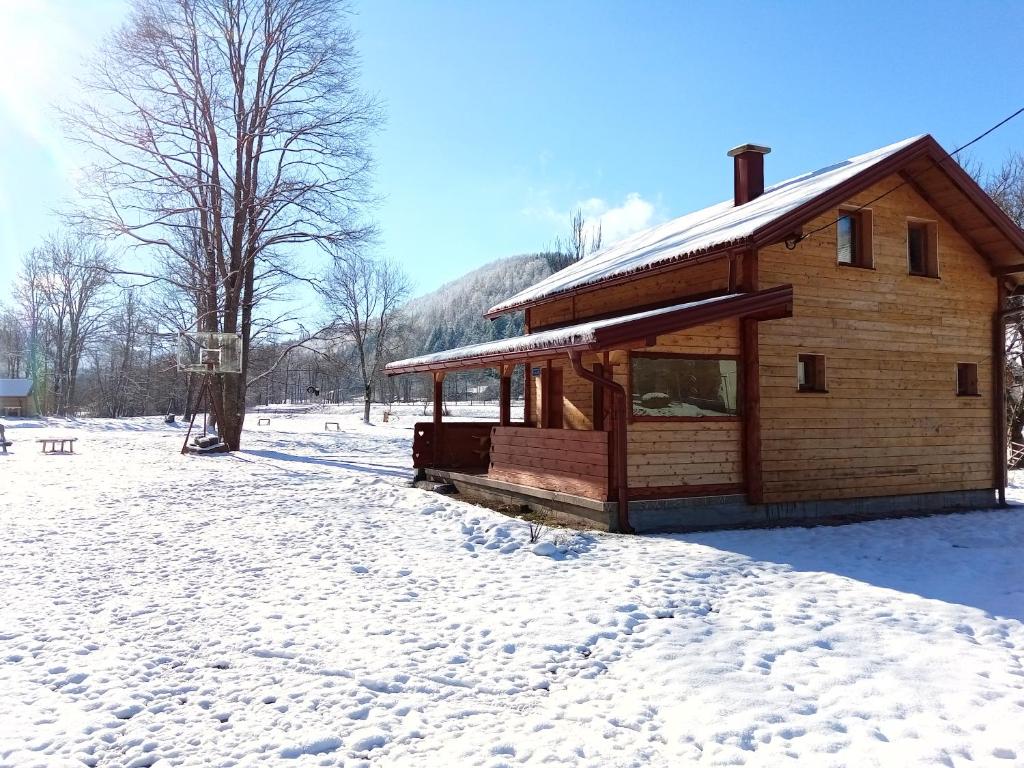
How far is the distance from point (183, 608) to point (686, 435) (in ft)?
21.6

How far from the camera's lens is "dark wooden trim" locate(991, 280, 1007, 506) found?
12539mm

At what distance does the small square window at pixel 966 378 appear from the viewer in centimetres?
1256

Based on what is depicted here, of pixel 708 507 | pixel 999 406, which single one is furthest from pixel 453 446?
pixel 999 406

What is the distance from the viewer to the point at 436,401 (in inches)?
557

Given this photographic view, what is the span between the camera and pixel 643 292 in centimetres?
1165

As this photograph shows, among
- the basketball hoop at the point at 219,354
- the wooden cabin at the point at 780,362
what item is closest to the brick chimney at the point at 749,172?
the wooden cabin at the point at 780,362

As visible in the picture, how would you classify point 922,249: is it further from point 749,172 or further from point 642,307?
point 642,307

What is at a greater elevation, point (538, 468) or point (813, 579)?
point (538, 468)

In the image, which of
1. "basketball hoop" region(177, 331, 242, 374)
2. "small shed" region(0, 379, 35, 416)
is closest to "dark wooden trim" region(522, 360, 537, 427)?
"basketball hoop" region(177, 331, 242, 374)

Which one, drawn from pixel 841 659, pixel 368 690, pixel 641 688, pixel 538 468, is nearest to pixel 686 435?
pixel 538 468

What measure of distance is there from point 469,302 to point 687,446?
148m

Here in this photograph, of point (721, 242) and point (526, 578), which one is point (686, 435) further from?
point (526, 578)

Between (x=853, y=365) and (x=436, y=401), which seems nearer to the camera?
(x=853, y=365)

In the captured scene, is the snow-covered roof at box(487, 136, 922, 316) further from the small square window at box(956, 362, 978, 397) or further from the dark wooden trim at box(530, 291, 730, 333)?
the small square window at box(956, 362, 978, 397)
